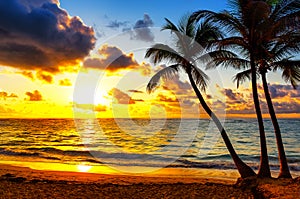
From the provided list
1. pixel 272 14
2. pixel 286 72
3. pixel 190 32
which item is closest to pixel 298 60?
pixel 286 72

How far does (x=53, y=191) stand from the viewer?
9289 millimetres

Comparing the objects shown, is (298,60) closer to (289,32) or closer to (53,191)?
(289,32)

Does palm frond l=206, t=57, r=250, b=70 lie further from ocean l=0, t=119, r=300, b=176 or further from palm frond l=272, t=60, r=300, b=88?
ocean l=0, t=119, r=300, b=176

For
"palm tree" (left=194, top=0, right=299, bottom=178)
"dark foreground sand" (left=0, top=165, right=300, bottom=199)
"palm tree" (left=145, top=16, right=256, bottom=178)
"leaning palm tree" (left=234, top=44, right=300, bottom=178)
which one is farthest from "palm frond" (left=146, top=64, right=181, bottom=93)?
"dark foreground sand" (left=0, top=165, right=300, bottom=199)

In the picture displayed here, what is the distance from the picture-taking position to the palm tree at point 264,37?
9828 mm

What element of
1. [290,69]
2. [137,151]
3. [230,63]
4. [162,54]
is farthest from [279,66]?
[137,151]

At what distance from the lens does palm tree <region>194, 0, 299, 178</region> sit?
983 cm

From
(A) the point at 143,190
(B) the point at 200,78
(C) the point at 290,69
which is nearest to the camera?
(A) the point at 143,190

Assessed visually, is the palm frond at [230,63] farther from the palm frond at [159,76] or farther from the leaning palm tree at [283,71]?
the palm frond at [159,76]

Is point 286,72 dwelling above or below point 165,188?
above

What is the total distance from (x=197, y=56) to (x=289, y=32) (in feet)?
10.8

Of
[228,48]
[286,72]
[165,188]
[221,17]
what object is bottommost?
[165,188]

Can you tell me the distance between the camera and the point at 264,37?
10367 millimetres

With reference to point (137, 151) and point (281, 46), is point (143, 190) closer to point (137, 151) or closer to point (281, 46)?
point (281, 46)
